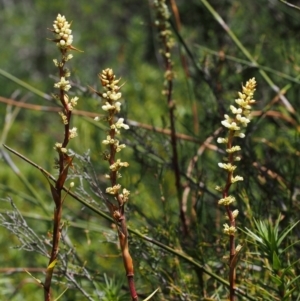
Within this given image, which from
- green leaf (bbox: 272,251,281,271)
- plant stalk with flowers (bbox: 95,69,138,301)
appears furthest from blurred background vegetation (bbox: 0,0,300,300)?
plant stalk with flowers (bbox: 95,69,138,301)

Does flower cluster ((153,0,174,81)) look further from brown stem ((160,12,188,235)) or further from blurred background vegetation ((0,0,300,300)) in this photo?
blurred background vegetation ((0,0,300,300))

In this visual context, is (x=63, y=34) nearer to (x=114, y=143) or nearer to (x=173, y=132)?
(x=114, y=143)

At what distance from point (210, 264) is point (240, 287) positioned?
127mm

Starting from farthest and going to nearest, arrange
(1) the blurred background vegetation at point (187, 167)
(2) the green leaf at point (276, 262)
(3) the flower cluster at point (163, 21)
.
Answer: (3) the flower cluster at point (163, 21)
(1) the blurred background vegetation at point (187, 167)
(2) the green leaf at point (276, 262)

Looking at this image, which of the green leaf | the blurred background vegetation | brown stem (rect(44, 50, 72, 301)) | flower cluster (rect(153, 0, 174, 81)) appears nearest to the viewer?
brown stem (rect(44, 50, 72, 301))

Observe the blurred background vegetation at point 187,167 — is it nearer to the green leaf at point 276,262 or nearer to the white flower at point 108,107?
the green leaf at point 276,262

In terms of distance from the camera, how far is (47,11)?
573 centimetres

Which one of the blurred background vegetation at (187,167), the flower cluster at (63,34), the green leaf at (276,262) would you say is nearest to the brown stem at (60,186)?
the flower cluster at (63,34)

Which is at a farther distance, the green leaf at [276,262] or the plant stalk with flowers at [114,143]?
the green leaf at [276,262]

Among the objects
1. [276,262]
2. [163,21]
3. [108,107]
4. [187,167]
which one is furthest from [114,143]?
[187,167]

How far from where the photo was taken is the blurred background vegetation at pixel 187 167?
1.12 metres

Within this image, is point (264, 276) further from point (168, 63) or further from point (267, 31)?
point (267, 31)

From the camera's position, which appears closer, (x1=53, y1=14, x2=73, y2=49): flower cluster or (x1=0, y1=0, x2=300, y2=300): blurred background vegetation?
(x1=53, y1=14, x2=73, y2=49): flower cluster

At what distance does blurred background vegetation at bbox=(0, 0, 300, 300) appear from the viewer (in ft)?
3.67
